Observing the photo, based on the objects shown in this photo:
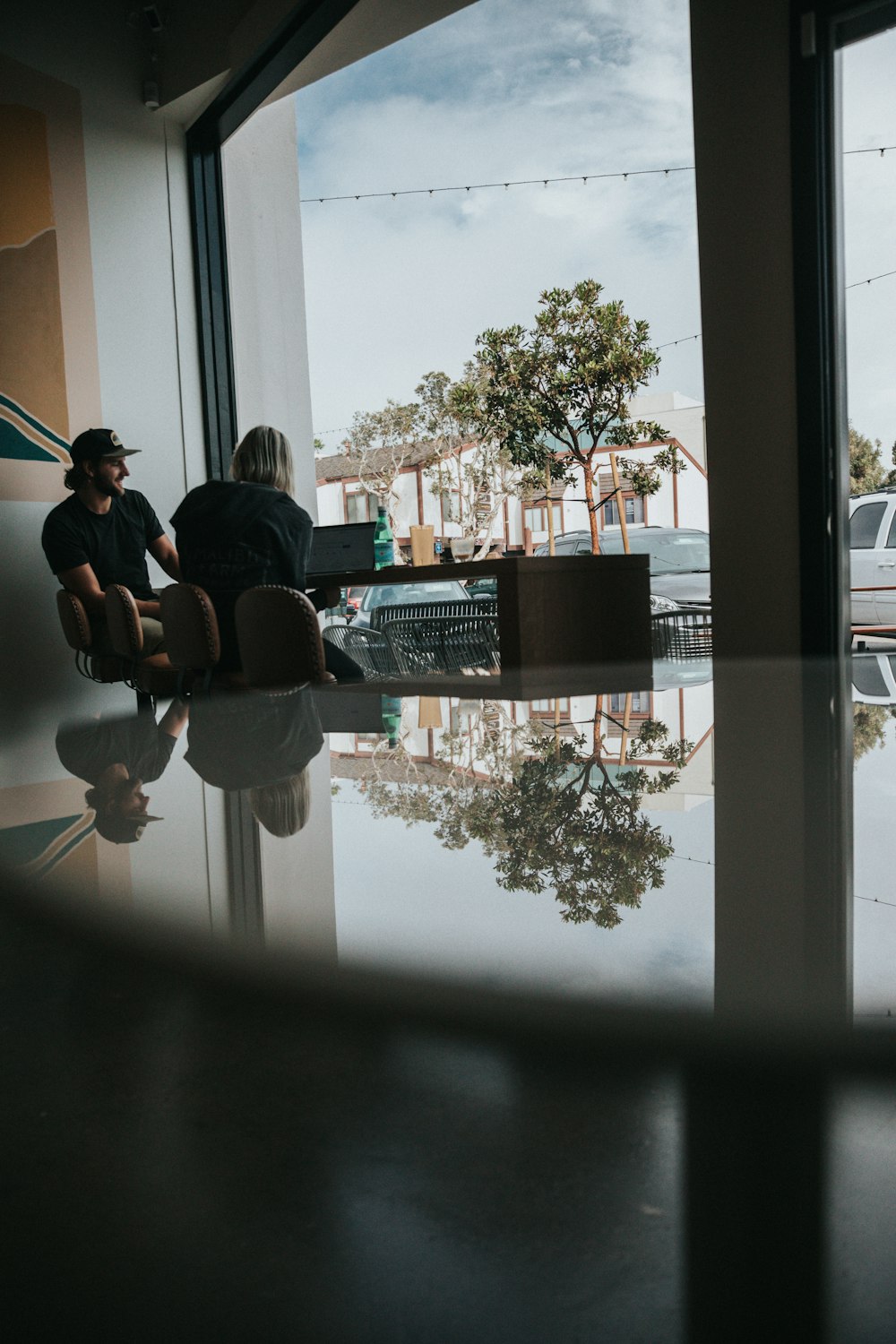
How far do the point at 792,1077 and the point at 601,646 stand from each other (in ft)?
11.9

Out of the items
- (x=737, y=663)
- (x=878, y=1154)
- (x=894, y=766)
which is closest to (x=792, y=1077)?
(x=878, y=1154)

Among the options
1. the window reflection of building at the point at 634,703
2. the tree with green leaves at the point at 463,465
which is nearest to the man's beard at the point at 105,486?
the tree with green leaves at the point at 463,465

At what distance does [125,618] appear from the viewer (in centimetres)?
326

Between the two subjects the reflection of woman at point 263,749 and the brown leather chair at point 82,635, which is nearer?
the reflection of woman at point 263,749

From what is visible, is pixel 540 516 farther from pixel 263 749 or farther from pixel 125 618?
pixel 263 749

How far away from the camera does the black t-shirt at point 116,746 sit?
2.01 m

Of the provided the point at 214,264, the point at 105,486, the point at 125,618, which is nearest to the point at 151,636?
the point at 125,618

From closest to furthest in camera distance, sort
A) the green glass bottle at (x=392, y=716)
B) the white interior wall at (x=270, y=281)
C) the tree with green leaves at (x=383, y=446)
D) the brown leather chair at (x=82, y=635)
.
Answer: the green glass bottle at (x=392, y=716) < the brown leather chair at (x=82, y=635) < the white interior wall at (x=270, y=281) < the tree with green leaves at (x=383, y=446)

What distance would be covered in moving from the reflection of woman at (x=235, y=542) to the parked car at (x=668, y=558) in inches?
92.8

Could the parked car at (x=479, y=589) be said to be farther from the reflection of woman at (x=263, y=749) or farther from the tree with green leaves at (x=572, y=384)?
the reflection of woman at (x=263, y=749)

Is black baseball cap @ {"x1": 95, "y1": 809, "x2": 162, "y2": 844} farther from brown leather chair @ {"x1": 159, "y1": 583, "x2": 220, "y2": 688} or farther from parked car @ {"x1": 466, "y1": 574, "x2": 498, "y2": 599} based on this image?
parked car @ {"x1": 466, "y1": 574, "x2": 498, "y2": 599}

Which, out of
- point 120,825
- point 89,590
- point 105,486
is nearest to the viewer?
point 120,825

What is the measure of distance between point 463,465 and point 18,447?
2716 millimetres

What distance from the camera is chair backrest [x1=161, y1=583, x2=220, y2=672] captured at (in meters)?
2.81
